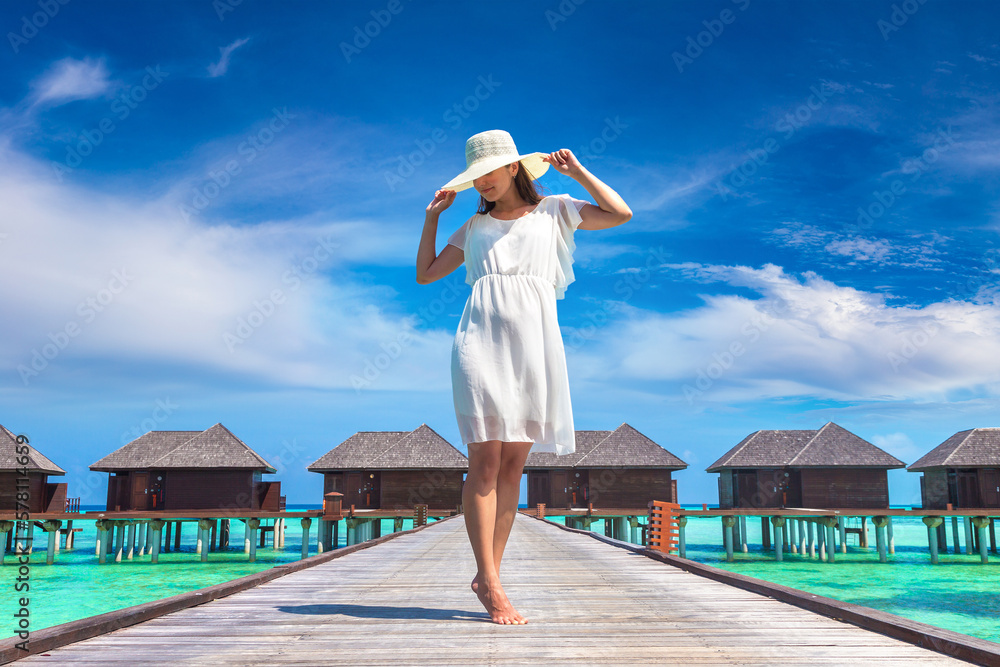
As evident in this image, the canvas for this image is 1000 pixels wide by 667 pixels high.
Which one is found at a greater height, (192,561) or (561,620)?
(561,620)

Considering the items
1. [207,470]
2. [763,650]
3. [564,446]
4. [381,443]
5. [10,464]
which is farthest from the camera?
[381,443]

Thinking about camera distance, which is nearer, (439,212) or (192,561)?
(439,212)

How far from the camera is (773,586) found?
3.39 metres

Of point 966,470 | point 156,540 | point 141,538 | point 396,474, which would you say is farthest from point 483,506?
point 141,538

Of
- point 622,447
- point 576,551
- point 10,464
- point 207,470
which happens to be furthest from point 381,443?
point 576,551

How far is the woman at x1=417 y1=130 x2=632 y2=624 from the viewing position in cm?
284

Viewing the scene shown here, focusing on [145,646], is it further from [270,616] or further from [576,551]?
[576,551]

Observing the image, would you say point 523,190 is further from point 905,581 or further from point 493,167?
point 905,581

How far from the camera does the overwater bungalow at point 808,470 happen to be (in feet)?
103

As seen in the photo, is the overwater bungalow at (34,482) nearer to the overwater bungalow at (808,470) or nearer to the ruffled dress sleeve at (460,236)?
the overwater bungalow at (808,470)

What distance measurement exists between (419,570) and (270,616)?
2.55m

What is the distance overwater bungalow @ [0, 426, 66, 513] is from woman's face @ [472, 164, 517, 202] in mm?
31349

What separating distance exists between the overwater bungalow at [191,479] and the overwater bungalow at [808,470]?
68.8ft

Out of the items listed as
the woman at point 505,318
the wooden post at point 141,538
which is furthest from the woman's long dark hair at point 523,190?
the wooden post at point 141,538
